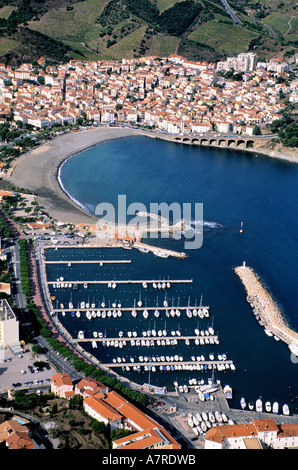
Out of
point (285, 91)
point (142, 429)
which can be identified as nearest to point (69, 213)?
point (142, 429)

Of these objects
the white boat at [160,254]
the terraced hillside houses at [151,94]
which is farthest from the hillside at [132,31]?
the white boat at [160,254]

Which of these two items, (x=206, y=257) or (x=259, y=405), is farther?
(x=206, y=257)

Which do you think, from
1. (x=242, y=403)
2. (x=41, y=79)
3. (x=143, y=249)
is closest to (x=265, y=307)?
(x=242, y=403)

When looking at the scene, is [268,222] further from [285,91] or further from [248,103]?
[285,91]

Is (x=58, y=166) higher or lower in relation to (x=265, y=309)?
higher

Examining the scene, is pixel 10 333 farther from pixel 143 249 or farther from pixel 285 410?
pixel 143 249

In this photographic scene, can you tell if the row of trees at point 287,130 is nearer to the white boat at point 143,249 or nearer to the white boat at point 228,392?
the white boat at point 143,249

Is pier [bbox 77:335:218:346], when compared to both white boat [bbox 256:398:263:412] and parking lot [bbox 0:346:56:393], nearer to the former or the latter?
parking lot [bbox 0:346:56:393]
